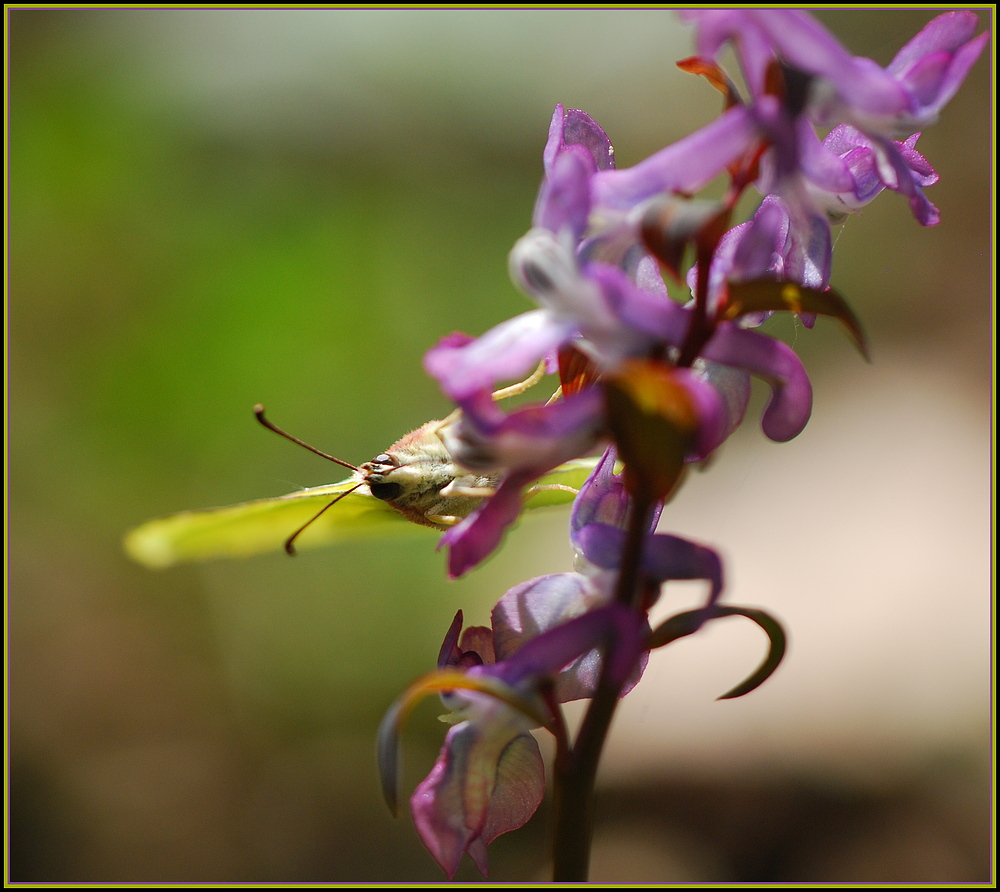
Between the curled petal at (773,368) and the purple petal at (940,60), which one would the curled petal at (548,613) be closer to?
the curled petal at (773,368)

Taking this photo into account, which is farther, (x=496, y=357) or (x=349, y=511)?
(x=349, y=511)

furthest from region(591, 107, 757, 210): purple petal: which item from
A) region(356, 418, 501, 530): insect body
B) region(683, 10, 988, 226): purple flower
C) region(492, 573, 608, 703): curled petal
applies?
region(356, 418, 501, 530): insect body

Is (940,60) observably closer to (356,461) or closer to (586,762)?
(586,762)

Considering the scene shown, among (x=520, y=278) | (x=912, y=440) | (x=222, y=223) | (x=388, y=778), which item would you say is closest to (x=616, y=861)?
(x=912, y=440)

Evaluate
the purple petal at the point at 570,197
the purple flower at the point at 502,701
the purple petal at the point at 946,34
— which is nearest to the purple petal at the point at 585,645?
the purple flower at the point at 502,701

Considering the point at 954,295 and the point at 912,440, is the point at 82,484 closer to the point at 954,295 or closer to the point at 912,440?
the point at 912,440

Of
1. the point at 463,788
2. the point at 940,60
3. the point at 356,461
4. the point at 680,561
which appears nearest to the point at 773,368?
the point at 680,561
